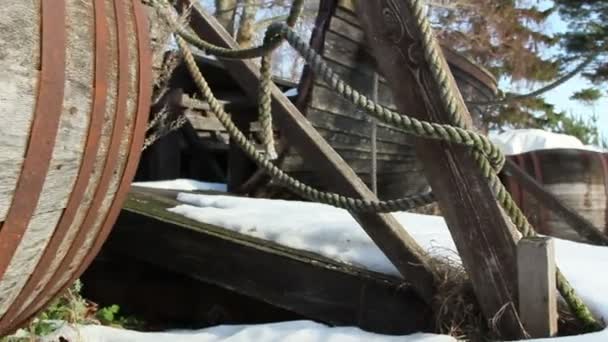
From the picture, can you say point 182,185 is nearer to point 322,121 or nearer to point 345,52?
point 322,121

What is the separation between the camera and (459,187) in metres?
1.99

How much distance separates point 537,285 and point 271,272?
3.67ft

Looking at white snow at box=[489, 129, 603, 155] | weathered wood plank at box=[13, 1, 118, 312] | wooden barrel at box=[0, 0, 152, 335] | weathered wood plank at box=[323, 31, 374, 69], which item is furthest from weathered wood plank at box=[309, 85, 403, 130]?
white snow at box=[489, 129, 603, 155]

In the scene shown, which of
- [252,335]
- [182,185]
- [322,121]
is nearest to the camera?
[252,335]

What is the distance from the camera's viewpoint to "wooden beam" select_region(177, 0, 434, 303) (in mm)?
2275

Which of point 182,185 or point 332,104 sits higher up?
point 332,104

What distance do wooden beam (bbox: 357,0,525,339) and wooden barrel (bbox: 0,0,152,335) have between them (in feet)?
2.57

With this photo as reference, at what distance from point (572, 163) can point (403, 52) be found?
3.45 meters

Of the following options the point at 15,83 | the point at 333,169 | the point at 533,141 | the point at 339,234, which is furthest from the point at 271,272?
the point at 533,141

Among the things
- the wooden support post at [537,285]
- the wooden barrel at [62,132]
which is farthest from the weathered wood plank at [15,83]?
the wooden support post at [537,285]

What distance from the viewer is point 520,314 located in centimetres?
194

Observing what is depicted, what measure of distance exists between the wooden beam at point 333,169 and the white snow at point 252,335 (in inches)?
9.7

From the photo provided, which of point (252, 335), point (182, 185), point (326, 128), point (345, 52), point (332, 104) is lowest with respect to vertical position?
point (252, 335)

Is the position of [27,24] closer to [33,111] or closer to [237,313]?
[33,111]
